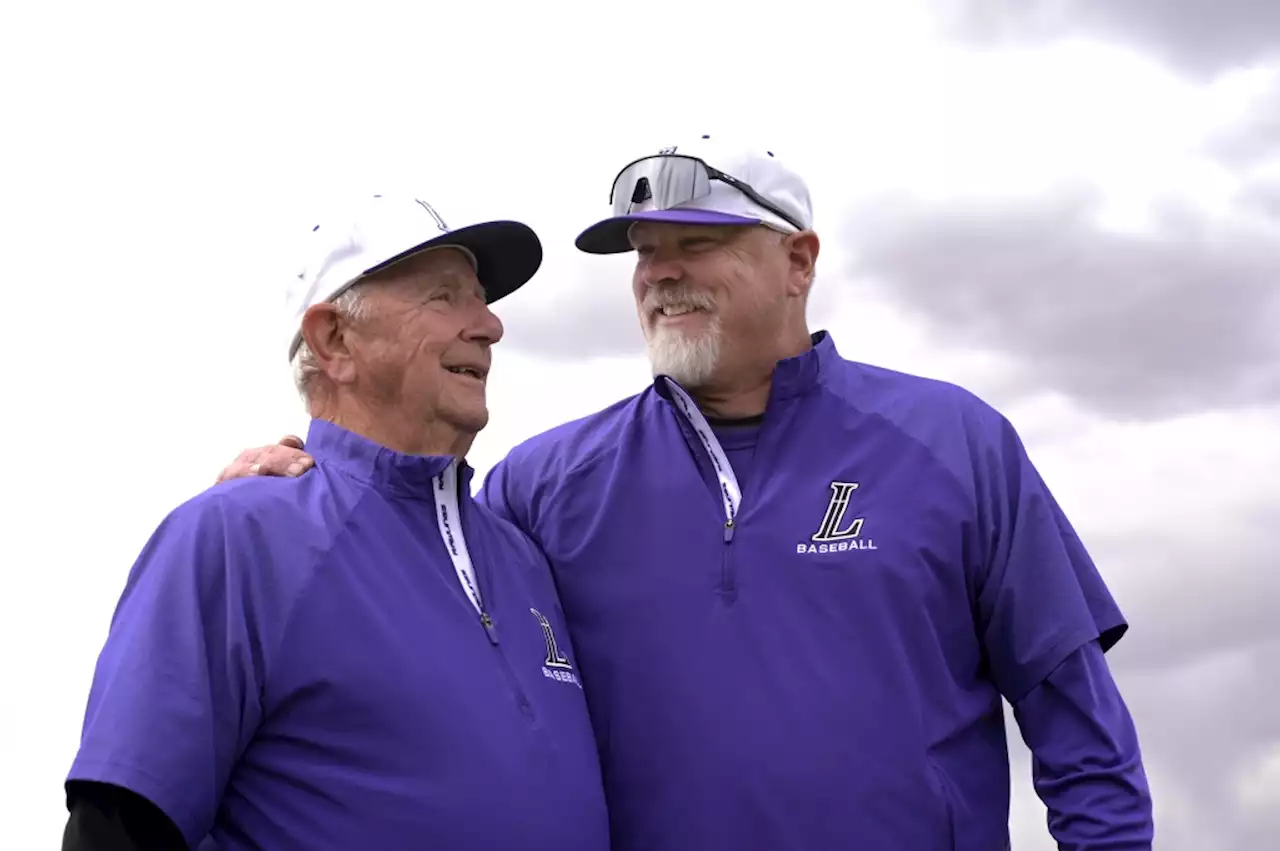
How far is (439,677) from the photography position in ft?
11.3

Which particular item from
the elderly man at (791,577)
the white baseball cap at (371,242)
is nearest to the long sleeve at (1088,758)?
the elderly man at (791,577)

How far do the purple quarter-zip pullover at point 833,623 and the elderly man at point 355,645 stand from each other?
0.40 metres

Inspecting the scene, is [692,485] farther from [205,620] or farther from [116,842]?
[116,842]

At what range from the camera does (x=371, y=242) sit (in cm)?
403

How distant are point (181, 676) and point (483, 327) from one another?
151 cm

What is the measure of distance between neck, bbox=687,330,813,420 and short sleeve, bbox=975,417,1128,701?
32.4 inches

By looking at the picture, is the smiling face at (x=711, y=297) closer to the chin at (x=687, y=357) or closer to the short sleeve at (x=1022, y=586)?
the chin at (x=687, y=357)

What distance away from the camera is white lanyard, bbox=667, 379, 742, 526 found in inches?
175

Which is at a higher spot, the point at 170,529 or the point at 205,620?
the point at 170,529

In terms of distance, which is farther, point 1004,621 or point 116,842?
point 1004,621

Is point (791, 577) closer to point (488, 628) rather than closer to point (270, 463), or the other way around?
point (488, 628)

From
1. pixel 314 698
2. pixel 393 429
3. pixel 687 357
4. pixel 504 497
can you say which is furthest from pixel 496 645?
pixel 687 357

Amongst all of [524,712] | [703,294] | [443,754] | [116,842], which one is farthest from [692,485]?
[116,842]

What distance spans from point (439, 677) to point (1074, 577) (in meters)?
2.33
